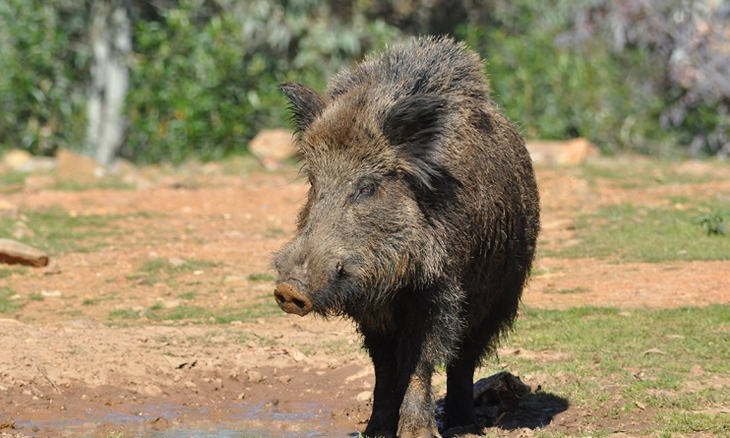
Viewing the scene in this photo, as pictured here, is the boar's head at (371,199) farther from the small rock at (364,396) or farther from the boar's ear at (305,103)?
the small rock at (364,396)

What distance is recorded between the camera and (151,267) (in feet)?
39.7

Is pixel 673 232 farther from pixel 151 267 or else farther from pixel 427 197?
pixel 427 197

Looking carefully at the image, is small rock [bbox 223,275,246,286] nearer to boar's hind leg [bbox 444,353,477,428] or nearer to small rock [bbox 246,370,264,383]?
small rock [bbox 246,370,264,383]

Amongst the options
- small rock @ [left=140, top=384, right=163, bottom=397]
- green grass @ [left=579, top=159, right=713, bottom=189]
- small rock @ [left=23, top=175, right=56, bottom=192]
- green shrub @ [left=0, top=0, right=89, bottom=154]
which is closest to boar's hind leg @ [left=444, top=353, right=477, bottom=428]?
small rock @ [left=140, top=384, right=163, bottom=397]

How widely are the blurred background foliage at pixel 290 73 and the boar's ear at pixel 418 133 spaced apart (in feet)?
42.3

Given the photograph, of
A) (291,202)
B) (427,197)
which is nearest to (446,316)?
(427,197)

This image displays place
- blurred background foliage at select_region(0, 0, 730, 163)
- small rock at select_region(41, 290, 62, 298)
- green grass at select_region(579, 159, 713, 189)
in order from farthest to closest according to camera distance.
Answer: blurred background foliage at select_region(0, 0, 730, 163)
green grass at select_region(579, 159, 713, 189)
small rock at select_region(41, 290, 62, 298)

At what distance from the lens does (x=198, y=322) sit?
10148 mm

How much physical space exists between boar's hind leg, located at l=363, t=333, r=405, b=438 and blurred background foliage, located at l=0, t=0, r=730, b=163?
12.7m

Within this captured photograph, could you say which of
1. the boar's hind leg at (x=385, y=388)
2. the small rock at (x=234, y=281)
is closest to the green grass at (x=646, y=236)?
the small rock at (x=234, y=281)

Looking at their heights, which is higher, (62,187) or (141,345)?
(141,345)

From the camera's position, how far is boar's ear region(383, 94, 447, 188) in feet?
21.5

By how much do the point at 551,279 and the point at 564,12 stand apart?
11341 mm

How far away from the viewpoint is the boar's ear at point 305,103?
700 centimetres
